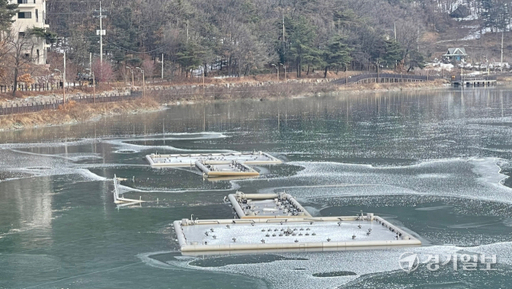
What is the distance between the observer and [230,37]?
106m

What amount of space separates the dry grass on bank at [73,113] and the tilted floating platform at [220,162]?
18.1m

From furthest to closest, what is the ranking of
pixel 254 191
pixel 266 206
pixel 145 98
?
1. pixel 145 98
2. pixel 254 191
3. pixel 266 206

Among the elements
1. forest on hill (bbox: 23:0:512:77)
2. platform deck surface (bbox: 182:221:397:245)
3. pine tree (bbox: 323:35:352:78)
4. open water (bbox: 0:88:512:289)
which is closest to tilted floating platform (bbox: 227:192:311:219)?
open water (bbox: 0:88:512:289)

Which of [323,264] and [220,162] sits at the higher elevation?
[220,162]

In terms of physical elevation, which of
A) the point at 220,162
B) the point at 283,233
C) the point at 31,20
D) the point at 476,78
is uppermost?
the point at 31,20

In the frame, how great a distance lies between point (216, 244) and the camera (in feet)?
74.6

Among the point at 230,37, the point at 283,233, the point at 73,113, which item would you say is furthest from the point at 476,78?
the point at 283,233

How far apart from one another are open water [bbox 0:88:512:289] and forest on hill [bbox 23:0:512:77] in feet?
122

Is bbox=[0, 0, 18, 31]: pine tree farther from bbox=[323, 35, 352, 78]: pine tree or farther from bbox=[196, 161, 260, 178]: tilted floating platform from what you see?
bbox=[323, 35, 352, 78]: pine tree

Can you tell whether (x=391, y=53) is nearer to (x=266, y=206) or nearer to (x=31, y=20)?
(x=31, y=20)

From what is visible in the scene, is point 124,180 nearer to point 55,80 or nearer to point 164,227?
point 164,227

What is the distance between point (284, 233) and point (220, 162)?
14.5 metres

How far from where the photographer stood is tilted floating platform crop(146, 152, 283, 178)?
115 ft

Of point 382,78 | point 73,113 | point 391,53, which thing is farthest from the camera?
point 391,53
